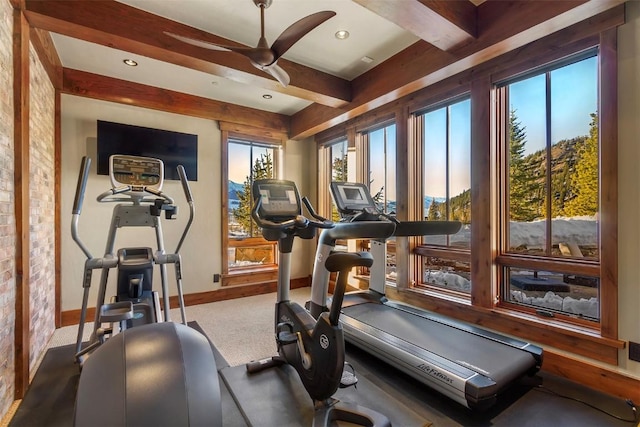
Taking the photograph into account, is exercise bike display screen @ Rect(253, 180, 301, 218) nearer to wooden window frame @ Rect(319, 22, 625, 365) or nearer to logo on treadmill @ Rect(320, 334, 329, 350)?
logo on treadmill @ Rect(320, 334, 329, 350)

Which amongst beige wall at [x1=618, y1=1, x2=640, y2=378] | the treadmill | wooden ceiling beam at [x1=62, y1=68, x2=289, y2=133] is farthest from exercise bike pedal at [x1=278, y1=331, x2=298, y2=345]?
wooden ceiling beam at [x1=62, y1=68, x2=289, y2=133]

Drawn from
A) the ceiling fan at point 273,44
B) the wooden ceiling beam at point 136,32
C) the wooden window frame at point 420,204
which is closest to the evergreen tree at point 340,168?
the wooden window frame at point 420,204

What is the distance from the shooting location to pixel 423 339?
2.37 meters

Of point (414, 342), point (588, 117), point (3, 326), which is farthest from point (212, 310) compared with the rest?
point (588, 117)

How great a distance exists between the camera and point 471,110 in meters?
2.89

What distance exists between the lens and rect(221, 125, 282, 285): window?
14.7 ft

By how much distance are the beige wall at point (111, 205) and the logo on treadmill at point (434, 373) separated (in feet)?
10.5

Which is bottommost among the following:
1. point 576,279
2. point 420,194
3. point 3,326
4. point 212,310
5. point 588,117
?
point 212,310

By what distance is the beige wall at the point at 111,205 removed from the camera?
3.42 meters

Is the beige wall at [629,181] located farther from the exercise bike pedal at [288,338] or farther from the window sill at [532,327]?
the exercise bike pedal at [288,338]

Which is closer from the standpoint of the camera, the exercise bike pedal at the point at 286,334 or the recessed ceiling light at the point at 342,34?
the exercise bike pedal at the point at 286,334

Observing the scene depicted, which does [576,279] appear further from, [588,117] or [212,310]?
[212,310]

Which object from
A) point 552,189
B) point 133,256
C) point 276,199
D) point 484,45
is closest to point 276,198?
point 276,199

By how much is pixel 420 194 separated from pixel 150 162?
9.55 feet
